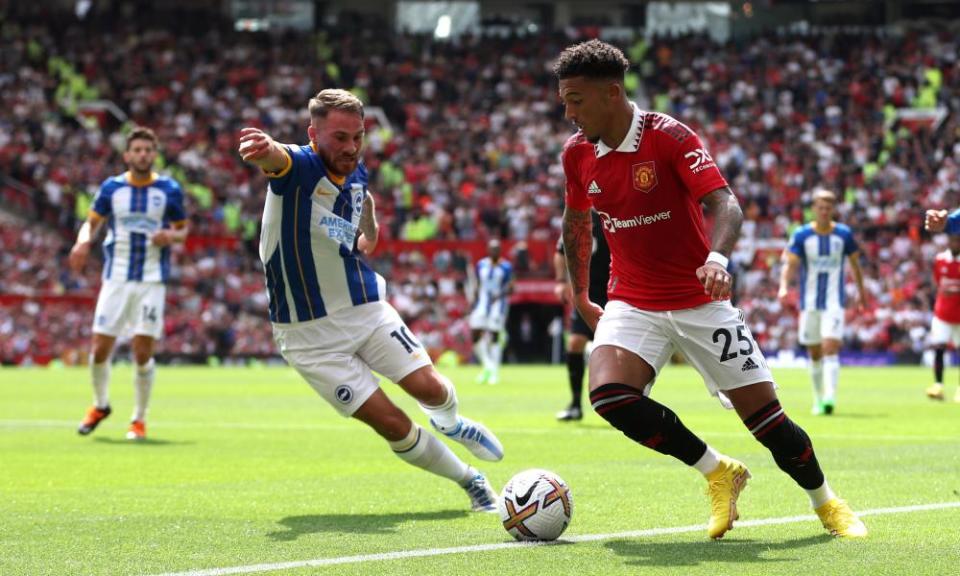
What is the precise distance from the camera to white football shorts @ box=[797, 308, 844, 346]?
17031mm

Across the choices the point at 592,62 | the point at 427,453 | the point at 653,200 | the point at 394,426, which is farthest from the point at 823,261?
the point at 592,62

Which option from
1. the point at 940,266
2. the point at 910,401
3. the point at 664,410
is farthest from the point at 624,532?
the point at 940,266

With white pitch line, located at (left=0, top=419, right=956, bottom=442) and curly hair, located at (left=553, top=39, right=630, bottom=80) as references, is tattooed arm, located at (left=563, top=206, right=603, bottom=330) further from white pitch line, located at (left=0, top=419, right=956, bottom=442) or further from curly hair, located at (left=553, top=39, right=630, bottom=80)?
white pitch line, located at (left=0, top=419, right=956, bottom=442)

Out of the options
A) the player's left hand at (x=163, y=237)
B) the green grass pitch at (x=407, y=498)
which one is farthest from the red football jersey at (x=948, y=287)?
the player's left hand at (x=163, y=237)

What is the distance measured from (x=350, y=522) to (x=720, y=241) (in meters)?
2.64

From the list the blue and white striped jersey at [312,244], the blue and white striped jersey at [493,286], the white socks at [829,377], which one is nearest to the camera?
the blue and white striped jersey at [312,244]

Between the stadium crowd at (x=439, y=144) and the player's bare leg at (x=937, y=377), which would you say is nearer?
the player's bare leg at (x=937, y=377)

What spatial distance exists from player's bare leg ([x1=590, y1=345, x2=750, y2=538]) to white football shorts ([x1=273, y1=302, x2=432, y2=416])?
125 cm

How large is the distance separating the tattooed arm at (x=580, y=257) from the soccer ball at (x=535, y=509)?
101 centimetres

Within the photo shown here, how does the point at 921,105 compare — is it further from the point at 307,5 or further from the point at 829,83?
the point at 307,5

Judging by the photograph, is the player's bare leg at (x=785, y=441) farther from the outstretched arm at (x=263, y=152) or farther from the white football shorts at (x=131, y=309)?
the white football shorts at (x=131, y=309)

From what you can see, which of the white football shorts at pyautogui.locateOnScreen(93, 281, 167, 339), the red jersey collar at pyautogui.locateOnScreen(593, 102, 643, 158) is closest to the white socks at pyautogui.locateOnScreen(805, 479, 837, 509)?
the red jersey collar at pyautogui.locateOnScreen(593, 102, 643, 158)

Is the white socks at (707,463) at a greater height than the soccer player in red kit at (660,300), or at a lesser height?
lesser

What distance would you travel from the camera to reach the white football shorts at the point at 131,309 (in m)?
13.3
